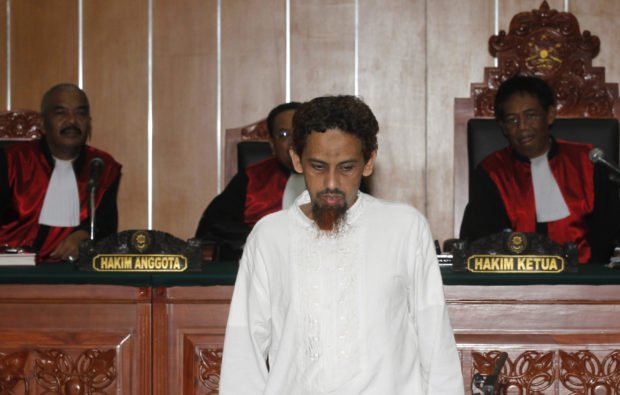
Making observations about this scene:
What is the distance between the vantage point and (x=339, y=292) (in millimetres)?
1851

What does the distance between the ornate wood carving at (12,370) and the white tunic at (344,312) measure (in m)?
1.11

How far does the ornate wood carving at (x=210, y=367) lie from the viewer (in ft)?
8.60

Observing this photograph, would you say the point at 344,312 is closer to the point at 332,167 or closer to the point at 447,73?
the point at 332,167

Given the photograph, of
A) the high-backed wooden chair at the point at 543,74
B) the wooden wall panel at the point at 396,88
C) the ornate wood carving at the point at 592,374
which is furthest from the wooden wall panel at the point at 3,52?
the ornate wood carving at the point at 592,374

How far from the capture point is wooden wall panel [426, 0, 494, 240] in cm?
491

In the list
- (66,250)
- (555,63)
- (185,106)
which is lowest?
(66,250)

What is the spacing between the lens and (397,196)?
197 inches

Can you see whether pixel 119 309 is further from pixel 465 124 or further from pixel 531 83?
pixel 465 124

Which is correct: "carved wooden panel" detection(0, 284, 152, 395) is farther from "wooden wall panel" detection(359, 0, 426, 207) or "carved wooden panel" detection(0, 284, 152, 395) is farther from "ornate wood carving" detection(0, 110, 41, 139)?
"wooden wall panel" detection(359, 0, 426, 207)

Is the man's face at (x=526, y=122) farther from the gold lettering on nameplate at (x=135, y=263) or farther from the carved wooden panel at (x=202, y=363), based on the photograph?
the carved wooden panel at (x=202, y=363)

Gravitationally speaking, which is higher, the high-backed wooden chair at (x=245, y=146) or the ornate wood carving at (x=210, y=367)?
the high-backed wooden chair at (x=245, y=146)

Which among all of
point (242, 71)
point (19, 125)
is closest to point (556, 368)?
point (242, 71)

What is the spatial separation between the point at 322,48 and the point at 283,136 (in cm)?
99

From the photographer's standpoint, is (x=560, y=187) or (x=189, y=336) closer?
(x=189, y=336)
